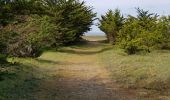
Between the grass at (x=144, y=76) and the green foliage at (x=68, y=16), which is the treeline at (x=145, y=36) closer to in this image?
the green foliage at (x=68, y=16)

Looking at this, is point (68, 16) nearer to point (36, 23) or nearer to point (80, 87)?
point (36, 23)

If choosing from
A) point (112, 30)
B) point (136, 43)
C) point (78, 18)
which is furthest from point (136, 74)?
point (112, 30)

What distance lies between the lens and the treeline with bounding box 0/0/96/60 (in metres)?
16.3

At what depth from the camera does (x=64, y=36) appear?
36.4 meters

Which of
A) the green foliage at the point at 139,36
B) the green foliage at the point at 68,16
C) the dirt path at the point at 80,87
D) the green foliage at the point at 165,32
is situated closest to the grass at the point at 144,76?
the dirt path at the point at 80,87

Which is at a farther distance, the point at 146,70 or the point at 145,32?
the point at 145,32

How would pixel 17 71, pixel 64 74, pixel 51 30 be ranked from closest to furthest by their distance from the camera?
pixel 17 71, pixel 64 74, pixel 51 30

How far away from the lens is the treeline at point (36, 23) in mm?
16281

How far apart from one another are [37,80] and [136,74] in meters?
3.85

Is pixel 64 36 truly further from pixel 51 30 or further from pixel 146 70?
pixel 146 70

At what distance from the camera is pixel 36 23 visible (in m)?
25.2

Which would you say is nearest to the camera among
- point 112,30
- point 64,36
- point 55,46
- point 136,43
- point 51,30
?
point 136,43

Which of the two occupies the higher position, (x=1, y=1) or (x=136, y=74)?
(x=1, y=1)

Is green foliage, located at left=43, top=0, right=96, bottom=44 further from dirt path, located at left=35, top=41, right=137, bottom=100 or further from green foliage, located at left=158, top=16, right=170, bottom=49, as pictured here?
dirt path, located at left=35, top=41, right=137, bottom=100
